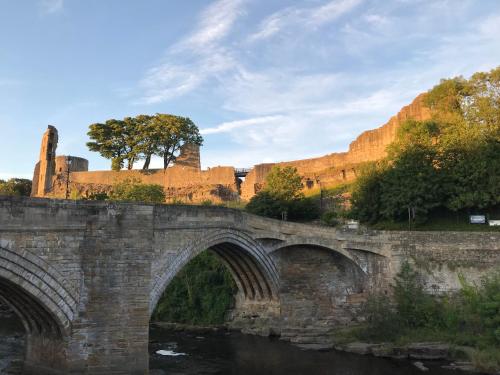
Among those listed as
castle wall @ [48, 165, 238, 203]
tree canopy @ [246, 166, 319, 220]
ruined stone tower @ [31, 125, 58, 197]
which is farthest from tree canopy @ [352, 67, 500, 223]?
ruined stone tower @ [31, 125, 58, 197]

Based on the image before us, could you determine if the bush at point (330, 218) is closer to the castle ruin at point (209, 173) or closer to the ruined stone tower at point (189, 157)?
the castle ruin at point (209, 173)

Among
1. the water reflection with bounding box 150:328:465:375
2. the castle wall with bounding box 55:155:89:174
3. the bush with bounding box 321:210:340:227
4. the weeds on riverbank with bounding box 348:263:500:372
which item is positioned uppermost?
the castle wall with bounding box 55:155:89:174

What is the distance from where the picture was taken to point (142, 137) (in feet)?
160

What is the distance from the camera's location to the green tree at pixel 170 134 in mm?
48281

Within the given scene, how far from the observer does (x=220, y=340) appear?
24.4 meters

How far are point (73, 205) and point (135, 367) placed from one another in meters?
5.37

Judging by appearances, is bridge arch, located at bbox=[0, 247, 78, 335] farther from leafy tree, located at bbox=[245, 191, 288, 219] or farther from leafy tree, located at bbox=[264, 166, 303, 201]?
leafy tree, located at bbox=[264, 166, 303, 201]

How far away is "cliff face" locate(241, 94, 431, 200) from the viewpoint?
39125 mm

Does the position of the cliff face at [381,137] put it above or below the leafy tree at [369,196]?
above

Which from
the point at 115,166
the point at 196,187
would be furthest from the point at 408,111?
the point at 115,166

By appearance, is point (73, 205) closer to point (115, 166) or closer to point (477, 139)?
point (477, 139)

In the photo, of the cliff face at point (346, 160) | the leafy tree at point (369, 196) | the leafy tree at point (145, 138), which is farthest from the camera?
the leafy tree at point (145, 138)

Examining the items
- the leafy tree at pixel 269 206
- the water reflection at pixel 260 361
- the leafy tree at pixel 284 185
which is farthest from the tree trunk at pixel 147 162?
the water reflection at pixel 260 361

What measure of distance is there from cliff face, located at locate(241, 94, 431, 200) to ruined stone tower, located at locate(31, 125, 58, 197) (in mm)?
23435
